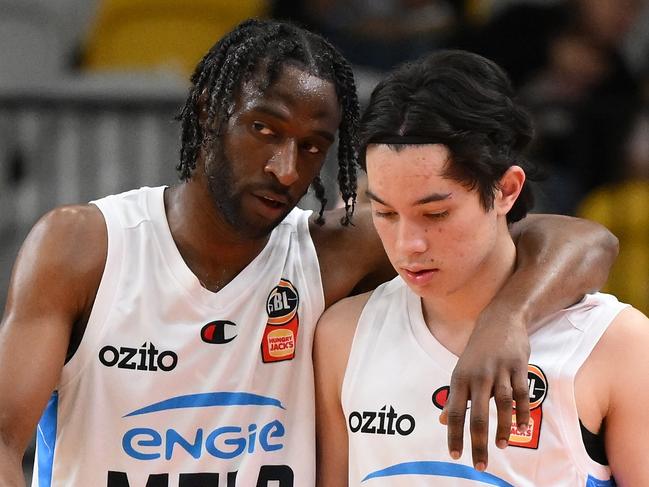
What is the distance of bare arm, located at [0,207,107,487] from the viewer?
9.45ft

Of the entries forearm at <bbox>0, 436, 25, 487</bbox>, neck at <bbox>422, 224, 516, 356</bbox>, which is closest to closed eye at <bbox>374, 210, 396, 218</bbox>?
neck at <bbox>422, 224, 516, 356</bbox>

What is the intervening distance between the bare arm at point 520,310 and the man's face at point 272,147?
1.94 feet

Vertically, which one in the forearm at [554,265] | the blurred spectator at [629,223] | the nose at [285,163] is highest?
the nose at [285,163]

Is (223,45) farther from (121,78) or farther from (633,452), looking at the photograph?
(121,78)

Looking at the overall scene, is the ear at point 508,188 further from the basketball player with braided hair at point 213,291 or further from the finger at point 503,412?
the finger at point 503,412

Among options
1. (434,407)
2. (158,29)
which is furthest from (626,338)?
(158,29)

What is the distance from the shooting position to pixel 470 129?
2.84m

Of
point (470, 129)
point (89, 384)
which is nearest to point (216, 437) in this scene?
point (89, 384)

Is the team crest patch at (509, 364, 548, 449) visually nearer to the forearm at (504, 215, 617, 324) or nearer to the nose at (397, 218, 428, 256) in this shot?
the forearm at (504, 215, 617, 324)

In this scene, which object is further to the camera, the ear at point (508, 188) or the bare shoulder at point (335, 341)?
the bare shoulder at point (335, 341)

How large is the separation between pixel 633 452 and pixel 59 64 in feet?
17.4

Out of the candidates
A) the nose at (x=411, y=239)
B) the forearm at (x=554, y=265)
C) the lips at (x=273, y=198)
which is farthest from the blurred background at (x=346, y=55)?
the nose at (x=411, y=239)

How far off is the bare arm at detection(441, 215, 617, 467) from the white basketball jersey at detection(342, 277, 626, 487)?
0.08 m

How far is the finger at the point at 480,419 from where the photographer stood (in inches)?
102
